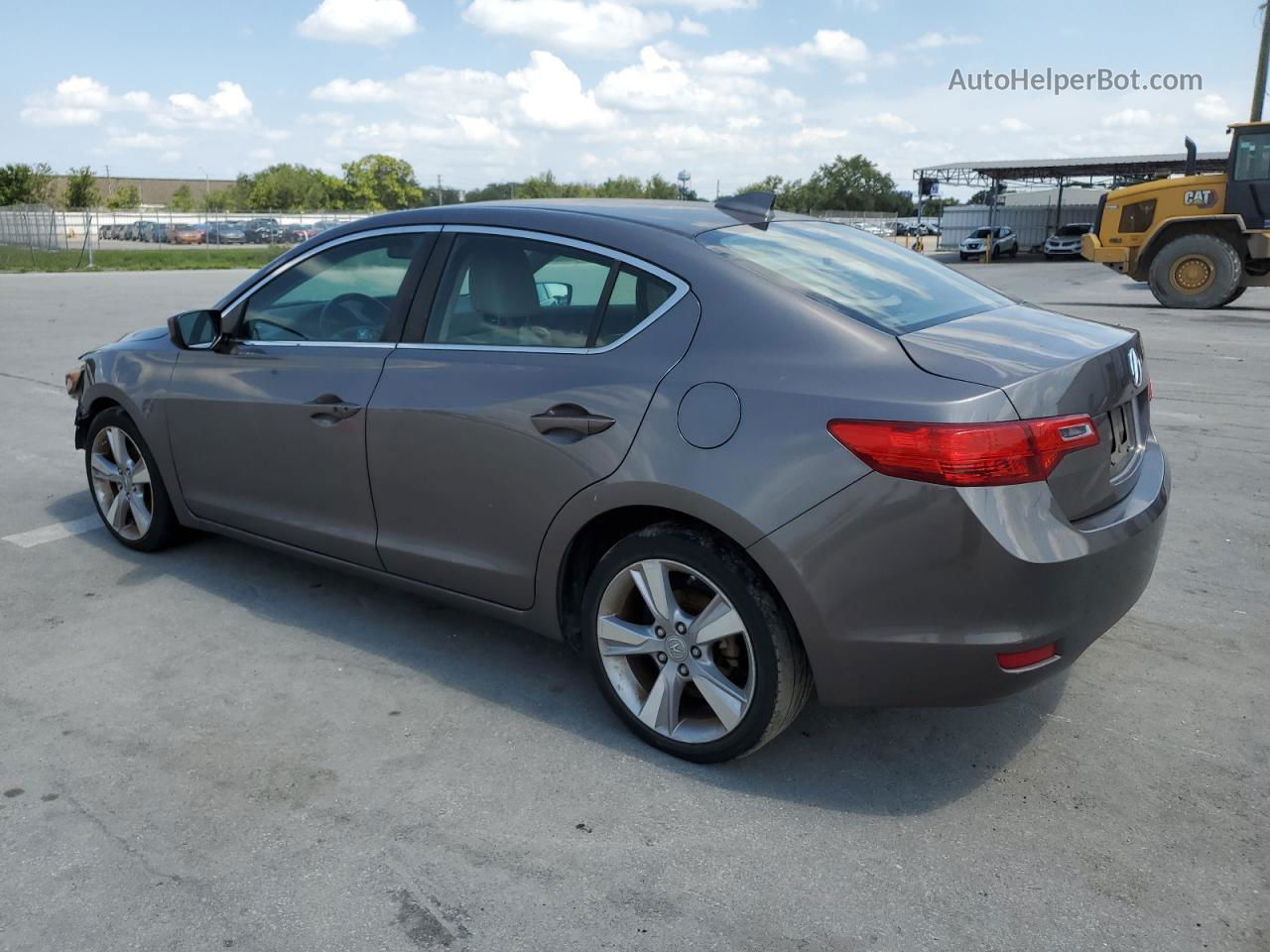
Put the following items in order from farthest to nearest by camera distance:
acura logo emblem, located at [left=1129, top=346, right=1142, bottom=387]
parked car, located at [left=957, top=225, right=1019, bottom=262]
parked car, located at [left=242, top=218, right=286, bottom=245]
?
1. parked car, located at [left=242, top=218, right=286, bottom=245]
2. parked car, located at [left=957, top=225, right=1019, bottom=262]
3. acura logo emblem, located at [left=1129, top=346, right=1142, bottom=387]

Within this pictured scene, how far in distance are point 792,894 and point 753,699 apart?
560 millimetres

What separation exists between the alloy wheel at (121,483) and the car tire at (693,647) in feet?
8.68

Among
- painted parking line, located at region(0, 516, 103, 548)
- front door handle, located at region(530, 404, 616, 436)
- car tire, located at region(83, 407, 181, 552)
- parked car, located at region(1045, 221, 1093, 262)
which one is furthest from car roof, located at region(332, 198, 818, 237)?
parked car, located at region(1045, 221, 1093, 262)

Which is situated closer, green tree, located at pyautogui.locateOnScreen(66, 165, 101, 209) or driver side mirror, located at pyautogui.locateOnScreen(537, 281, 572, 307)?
driver side mirror, located at pyautogui.locateOnScreen(537, 281, 572, 307)

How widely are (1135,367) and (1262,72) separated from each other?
32204 millimetres

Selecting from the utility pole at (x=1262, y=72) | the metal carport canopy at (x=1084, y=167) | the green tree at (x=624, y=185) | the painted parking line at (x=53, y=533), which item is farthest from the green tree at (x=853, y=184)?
the painted parking line at (x=53, y=533)

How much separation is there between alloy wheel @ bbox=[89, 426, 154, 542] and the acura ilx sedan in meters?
0.84

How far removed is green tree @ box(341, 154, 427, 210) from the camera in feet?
321

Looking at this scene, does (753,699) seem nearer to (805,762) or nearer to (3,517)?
(805,762)

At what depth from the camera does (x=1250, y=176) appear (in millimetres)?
16109

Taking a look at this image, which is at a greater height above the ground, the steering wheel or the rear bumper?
the steering wheel

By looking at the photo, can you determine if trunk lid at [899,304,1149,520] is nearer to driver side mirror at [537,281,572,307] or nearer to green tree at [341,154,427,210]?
driver side mirror at [537,281,572,307]

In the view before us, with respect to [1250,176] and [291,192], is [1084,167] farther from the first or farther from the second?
[291,192]

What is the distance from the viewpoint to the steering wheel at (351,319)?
3.89 meters
